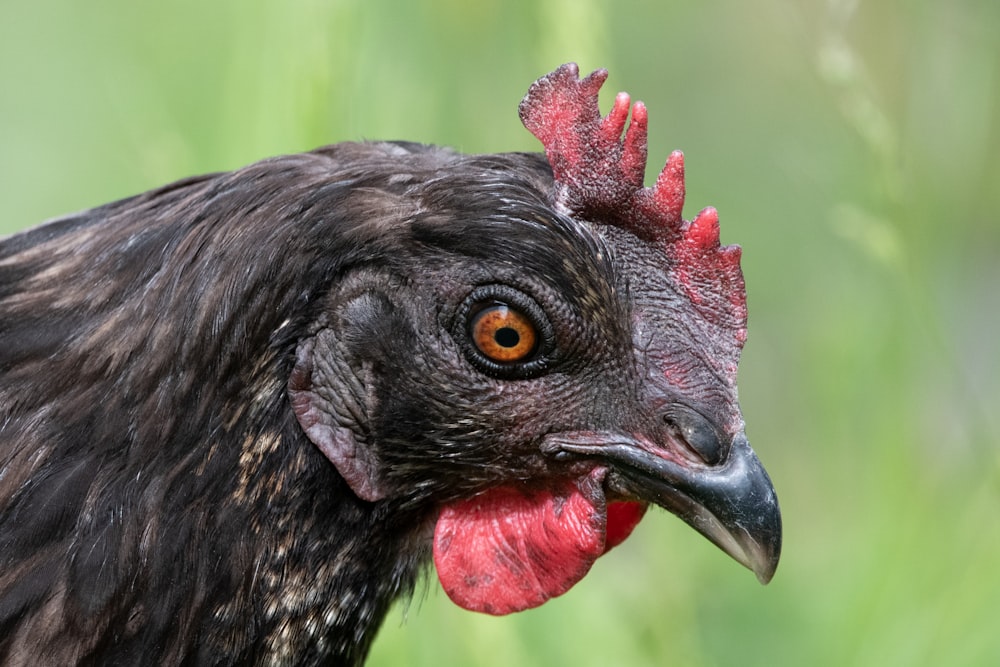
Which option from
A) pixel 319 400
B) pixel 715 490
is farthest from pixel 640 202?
pixel 319 400

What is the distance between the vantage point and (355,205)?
199 cm

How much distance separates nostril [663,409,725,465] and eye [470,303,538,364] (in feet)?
0.82

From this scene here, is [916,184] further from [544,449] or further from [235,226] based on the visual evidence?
[235,226]

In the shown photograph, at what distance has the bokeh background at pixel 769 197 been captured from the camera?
3.09 m

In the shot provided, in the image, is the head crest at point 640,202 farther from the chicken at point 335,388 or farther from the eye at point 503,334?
the eye at point 503,334

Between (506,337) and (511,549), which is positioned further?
(511,549)

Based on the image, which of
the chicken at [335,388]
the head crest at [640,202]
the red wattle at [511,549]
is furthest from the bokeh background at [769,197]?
the head crest at [640,202]

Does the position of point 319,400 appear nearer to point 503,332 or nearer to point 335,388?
point 335,388

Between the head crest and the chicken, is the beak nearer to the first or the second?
the chicken

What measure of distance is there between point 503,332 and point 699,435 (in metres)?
Answer: 0.34

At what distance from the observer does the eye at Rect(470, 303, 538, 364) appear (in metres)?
1.97

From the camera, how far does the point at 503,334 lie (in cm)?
198

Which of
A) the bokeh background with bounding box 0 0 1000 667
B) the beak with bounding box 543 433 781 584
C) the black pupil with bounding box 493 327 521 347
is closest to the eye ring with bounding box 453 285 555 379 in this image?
the black pupil with bounding box 493 327 521 347

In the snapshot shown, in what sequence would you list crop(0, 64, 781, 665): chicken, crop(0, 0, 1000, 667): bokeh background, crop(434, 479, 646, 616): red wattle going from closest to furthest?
crop(0, 64, 781, 665): chicken → crop(434, 479, 646, 616): red wattle → crop(0, 0, 1000, 667): bokeh background
